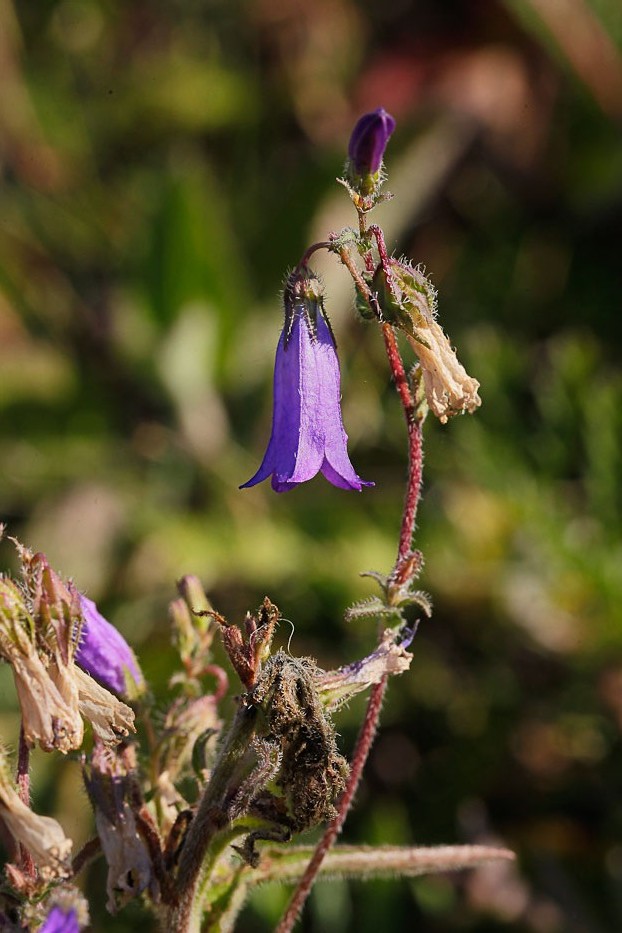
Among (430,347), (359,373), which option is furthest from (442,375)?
(359,373)

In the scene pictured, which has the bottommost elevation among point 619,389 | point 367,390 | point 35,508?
point 35,508

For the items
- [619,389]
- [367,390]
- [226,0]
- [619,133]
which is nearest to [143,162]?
[226,0]

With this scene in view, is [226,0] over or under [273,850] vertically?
over

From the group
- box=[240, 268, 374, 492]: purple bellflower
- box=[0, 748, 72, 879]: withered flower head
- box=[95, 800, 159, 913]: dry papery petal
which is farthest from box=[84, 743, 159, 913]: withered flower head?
box=[240, 268, 374, 492]: purple bellflower

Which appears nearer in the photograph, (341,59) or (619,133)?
(619,133)

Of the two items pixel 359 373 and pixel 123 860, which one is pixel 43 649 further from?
pixel 359 373

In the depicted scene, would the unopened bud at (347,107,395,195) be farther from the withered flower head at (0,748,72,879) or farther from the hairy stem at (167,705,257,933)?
the withered flower head at (0,748,72,879)

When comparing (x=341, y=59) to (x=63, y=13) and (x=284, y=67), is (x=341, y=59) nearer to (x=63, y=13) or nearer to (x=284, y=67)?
(x=284, y=67)
